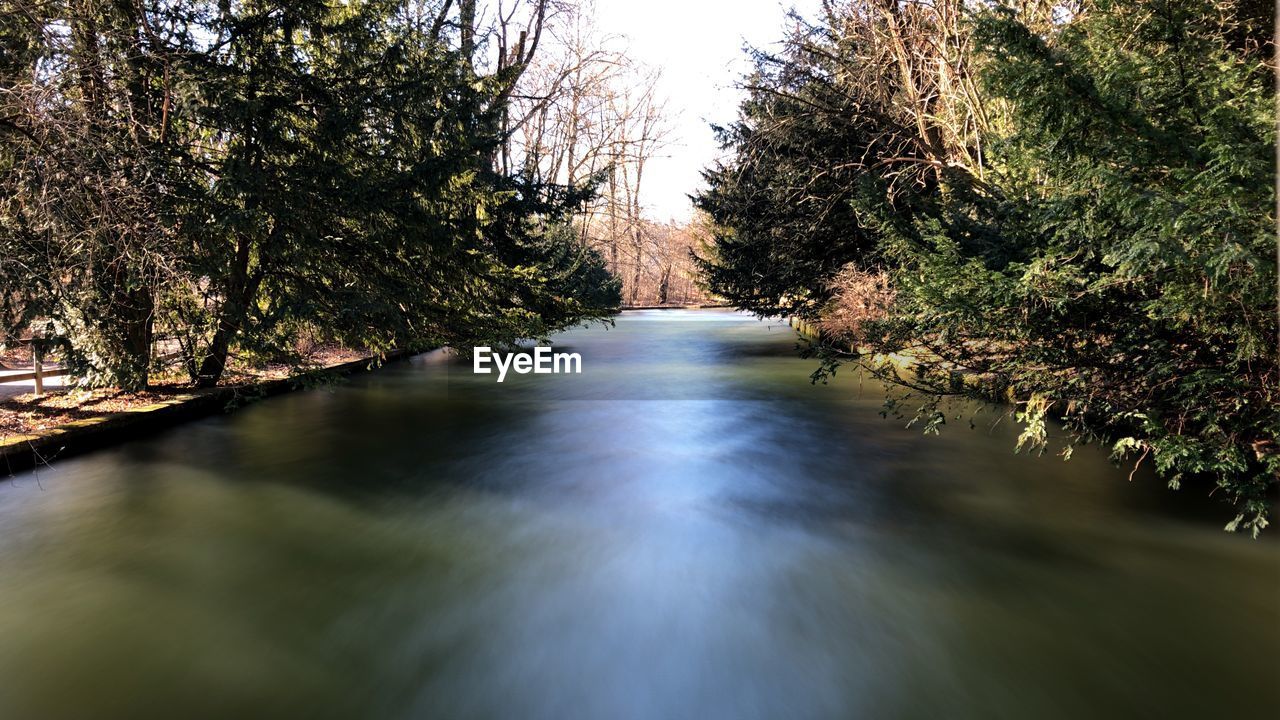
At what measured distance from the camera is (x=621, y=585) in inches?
186

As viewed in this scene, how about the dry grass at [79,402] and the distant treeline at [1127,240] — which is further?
the dry grass at [79,402]

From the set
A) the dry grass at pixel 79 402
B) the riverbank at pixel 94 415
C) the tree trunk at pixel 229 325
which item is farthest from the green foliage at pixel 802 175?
the dry grass at pixel 79 402

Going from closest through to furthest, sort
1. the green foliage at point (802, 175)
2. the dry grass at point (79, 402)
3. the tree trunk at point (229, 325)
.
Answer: the dry grass at point (79, 402), the tree trunk at point (229, 325), the green foliage at point (802, 175)

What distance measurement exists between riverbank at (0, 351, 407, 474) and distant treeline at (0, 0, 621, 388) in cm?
44

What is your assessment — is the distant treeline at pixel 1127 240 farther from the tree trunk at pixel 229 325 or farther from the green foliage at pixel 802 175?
the tree trunk at pixel 229 325

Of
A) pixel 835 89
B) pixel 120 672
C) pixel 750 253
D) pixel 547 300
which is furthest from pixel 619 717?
pixel 750 253

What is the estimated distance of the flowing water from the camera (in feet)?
11.3

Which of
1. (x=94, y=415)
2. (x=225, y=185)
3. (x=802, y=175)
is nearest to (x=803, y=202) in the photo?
(x=802, y=175)

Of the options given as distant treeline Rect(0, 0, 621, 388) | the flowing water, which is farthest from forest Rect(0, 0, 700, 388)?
the flowing water

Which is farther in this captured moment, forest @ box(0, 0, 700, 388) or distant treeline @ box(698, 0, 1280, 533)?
forest @ box(0, 0, 700, 388)

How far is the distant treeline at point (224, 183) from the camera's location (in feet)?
18.5

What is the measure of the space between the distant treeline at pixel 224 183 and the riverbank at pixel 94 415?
0.44 m

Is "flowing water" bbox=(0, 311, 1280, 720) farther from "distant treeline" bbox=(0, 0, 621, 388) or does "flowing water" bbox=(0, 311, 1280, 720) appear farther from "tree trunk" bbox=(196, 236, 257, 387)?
"distant treeline" bbox=(0, 0, 621, 388)

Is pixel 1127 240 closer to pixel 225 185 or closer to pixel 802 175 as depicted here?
pixel 225 185
